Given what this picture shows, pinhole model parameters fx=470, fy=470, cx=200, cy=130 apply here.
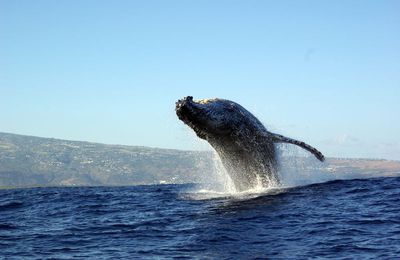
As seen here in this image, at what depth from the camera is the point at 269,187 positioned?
64.5 ft

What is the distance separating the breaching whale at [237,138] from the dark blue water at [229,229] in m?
1.49

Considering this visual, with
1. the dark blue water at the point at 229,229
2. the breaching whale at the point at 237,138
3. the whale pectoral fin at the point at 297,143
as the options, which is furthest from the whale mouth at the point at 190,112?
the whale pectoral fin at the point at 297,143

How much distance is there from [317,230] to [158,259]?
4.14m


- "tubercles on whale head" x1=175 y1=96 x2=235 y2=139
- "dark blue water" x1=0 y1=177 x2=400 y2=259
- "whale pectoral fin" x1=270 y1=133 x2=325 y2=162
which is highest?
"tubercles on whale head" x1=175 y1=96 x2=235 y2=139

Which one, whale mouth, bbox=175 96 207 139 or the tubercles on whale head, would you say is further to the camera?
the tubercles on whale head

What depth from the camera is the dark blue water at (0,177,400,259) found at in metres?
9.96

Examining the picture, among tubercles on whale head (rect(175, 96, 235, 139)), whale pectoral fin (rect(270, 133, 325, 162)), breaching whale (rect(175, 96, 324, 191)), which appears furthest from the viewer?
whale pectoral fin (rect(270, 133, 325, 162))

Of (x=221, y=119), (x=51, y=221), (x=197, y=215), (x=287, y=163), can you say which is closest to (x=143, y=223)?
(x=197, y=215)

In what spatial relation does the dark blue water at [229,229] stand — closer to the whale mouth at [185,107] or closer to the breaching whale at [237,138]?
the breaching whale at [237,138]

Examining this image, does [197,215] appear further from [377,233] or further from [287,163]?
[287,163]

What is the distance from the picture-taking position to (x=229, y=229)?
12.1 meters

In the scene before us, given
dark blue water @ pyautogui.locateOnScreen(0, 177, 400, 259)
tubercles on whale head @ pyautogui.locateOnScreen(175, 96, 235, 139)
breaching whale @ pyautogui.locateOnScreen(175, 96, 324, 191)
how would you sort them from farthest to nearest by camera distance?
breaching whale @ pyautogui.locateOnScreen(175, 96, 324, 191), tubercles on whale head @ pyautogui.locateOnScreen(175, 96, 235, 139), dark blue water @ pyautogui.locateOnScreen(0, 177, 400, 259)

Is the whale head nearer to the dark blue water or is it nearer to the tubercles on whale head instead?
the tubercles on whale head

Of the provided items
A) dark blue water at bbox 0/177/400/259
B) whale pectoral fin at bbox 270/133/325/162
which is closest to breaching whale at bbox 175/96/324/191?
whale pectoral fin at bbox 270/133/325/162
